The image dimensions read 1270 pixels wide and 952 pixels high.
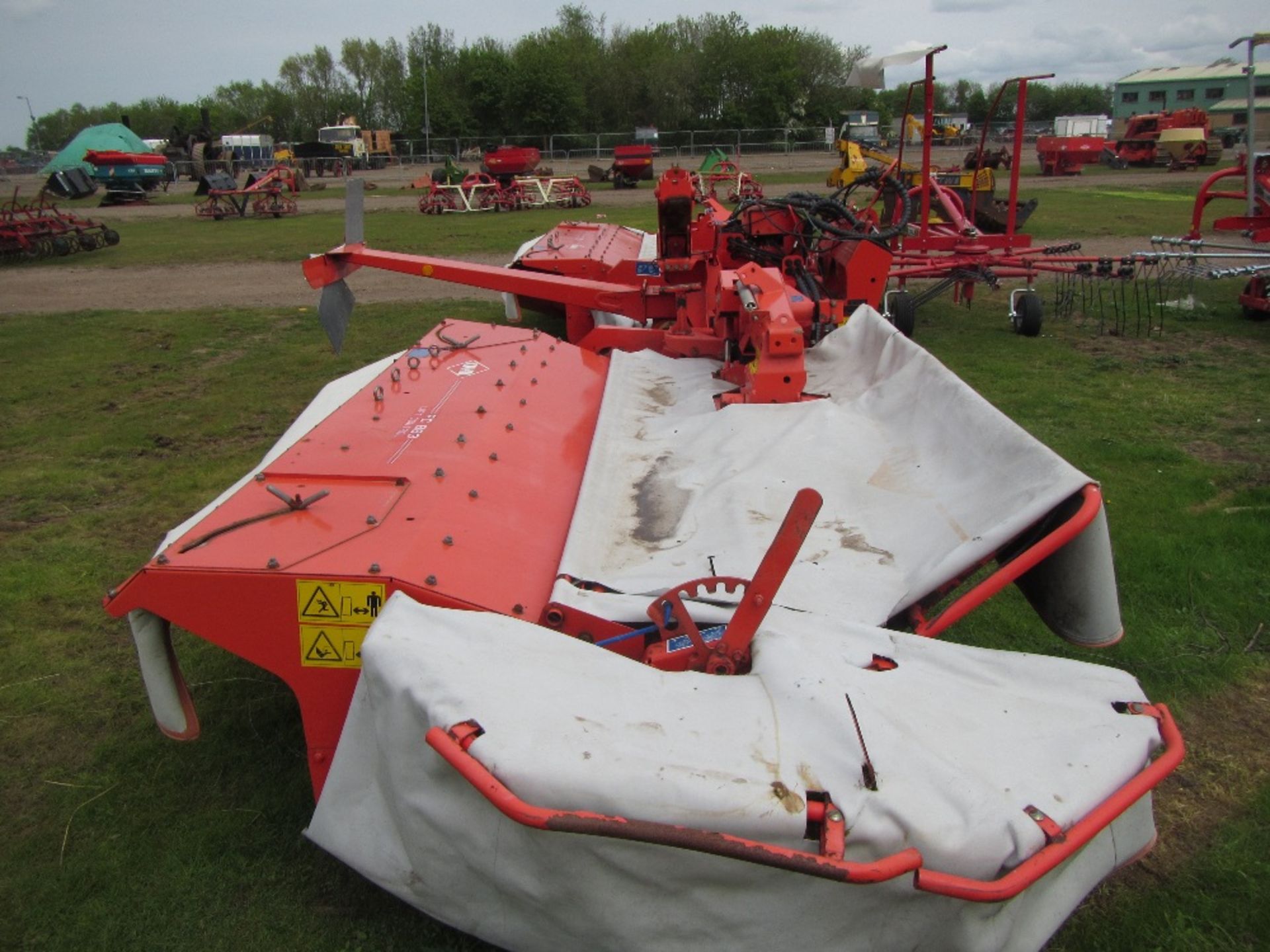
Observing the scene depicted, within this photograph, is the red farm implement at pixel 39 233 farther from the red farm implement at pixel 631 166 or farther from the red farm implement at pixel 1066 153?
the red farm implement at pixel 1066 153

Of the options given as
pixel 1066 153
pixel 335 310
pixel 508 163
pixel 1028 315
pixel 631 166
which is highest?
pixel 1066 153

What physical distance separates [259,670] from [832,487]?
6.73 feet

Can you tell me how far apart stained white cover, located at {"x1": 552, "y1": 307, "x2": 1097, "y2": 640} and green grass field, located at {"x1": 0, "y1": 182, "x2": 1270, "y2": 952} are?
0.86 metres

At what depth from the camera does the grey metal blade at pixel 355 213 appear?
4.29m

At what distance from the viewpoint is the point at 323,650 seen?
2264mm

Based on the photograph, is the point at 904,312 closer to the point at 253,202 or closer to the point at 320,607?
the point at 320,607

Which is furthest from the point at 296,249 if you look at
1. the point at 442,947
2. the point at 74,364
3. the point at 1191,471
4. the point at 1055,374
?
the point at 442,947

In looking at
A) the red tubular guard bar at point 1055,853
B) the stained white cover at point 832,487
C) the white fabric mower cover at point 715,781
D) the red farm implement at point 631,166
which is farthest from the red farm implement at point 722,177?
the red tubular guard bar at point 1055,853

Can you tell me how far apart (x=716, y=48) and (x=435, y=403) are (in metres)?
58.9

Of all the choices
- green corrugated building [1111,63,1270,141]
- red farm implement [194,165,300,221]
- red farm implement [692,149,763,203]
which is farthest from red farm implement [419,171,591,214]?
green corrugated building [1111,63,1270,141]

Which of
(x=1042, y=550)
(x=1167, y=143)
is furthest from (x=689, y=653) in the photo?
(x=1167, y=143)

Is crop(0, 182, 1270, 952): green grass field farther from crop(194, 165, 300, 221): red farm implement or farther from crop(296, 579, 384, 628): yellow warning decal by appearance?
crop(194, 165, 300, 221): red farm implement

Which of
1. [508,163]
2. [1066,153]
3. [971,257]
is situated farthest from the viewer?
[1066,153]

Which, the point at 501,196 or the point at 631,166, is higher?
the point at 631,166
